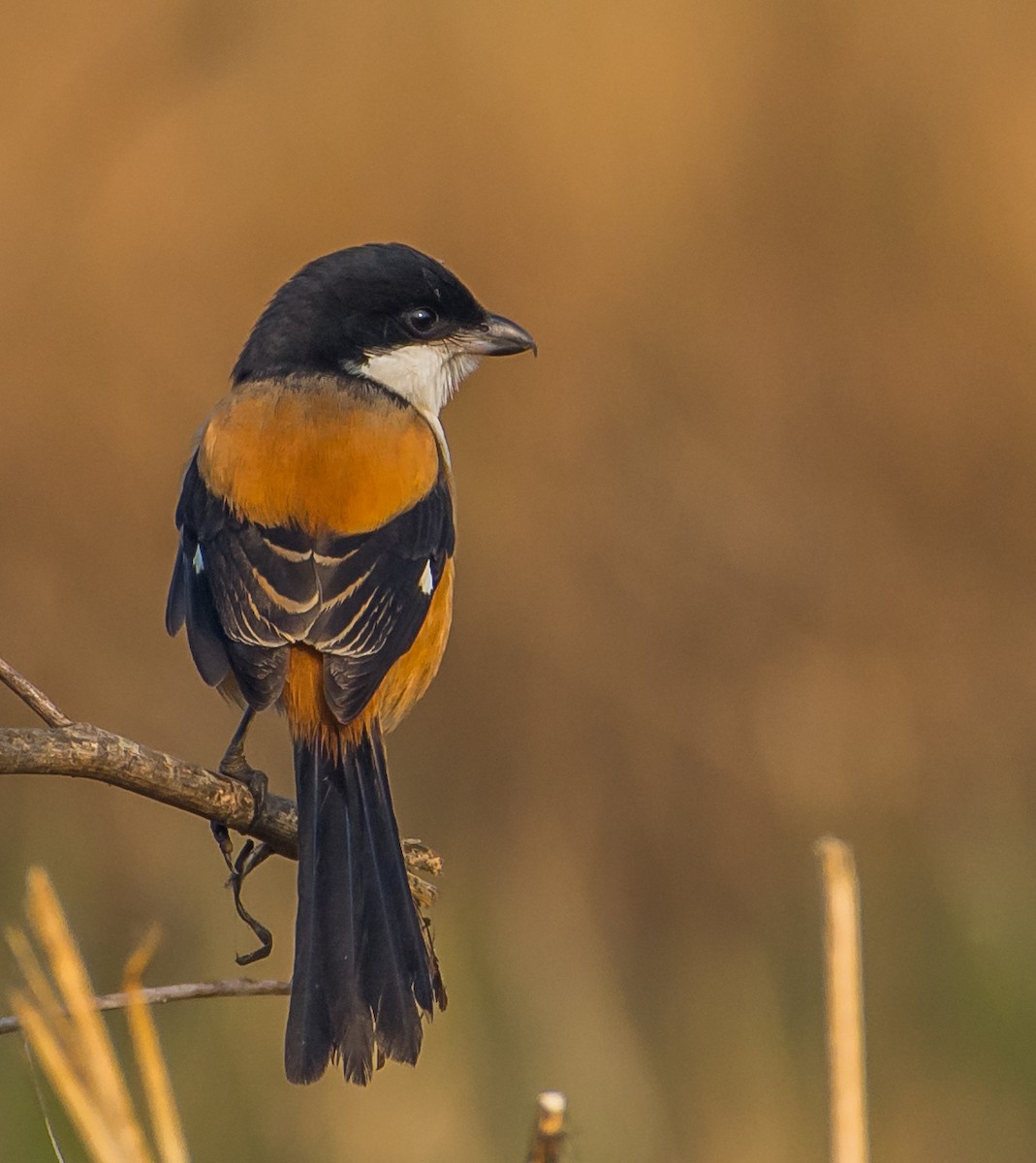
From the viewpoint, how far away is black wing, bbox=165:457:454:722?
3.27 meters

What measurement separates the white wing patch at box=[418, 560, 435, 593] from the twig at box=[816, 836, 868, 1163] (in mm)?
2136

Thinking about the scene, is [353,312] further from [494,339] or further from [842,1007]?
[842,1007]

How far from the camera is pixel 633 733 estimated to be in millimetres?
5809

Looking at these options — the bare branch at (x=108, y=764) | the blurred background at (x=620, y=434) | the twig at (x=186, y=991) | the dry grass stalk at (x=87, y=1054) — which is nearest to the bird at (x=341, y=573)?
the bare branch at (x=108, y=764)

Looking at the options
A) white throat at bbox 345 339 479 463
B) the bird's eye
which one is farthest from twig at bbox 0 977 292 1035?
the bird's eye

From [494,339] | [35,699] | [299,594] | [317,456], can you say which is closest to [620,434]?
[494,339]

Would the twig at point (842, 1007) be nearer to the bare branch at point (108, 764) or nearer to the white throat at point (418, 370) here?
the bare branch at point (108, 764)

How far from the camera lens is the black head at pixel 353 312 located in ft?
13.5

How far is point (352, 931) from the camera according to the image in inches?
112

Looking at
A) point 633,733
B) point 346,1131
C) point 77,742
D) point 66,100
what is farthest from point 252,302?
point 77,742

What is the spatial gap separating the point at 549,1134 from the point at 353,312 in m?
2.94

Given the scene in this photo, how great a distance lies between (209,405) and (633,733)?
5.62ft

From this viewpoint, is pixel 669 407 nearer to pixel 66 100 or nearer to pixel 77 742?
pixel 66 100

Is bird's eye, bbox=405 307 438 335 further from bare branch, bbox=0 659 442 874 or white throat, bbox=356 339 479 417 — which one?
bare branch, bbox=0 659 442 874
